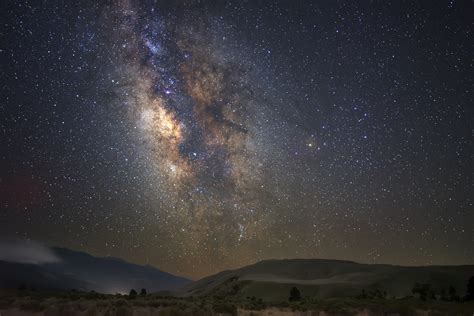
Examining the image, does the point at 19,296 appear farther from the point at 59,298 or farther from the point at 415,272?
the point at 415,272

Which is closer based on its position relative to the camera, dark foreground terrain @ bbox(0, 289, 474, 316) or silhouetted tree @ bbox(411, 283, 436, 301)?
dark foreground terrain @ bbox(0, 289, 474, 316)

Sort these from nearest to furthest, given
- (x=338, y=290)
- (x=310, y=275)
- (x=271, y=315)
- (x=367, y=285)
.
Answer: (x=271, y=315) < (x=338, y=290) < (x=367, y=285) < (x=310, y=275)

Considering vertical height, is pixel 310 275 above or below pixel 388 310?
above

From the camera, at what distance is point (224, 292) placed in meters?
82.9

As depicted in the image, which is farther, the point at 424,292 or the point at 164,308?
the point at 424,292

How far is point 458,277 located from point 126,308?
83.9 metres

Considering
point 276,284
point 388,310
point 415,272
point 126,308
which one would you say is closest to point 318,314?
point 388,310

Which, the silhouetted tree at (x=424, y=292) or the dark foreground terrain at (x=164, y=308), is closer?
the dark foreground terrain at (x=164, y=308)

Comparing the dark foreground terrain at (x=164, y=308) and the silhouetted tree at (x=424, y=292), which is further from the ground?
the silhouetted tree at (x=424, y=292)

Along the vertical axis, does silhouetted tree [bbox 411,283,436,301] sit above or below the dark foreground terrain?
above

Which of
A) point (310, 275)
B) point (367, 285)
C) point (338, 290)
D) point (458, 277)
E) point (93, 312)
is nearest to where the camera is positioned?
point (93, 312)

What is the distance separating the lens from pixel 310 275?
5012 inches

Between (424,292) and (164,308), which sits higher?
(424,292)

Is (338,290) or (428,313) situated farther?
(338,290)
